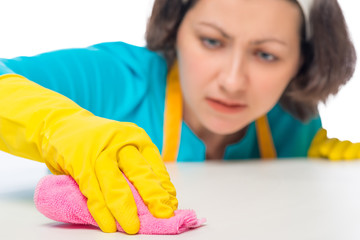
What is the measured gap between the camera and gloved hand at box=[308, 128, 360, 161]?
1436mm

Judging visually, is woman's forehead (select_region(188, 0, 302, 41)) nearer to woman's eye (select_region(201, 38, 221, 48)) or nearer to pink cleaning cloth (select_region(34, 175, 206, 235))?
woman's eye (select_region(201, 38, 221, 48))

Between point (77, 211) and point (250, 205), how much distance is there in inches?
10.6

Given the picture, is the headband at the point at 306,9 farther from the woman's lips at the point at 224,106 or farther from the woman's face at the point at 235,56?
the woman's lips at the point at 224,106

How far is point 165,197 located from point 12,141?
29 centimetres

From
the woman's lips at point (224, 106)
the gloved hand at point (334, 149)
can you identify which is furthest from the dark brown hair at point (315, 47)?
the woman's lips at point (224, 106)

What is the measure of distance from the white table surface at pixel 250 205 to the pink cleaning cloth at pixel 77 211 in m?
0.01

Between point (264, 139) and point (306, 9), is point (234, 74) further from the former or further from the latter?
point (264, 139)

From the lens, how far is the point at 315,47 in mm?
1390

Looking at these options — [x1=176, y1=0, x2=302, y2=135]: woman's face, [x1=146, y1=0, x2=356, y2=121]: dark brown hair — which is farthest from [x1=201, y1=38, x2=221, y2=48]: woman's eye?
[x1=146, y1=0, x2=356, y2=121]: dark brown hair

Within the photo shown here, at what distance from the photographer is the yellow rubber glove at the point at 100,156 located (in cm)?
64

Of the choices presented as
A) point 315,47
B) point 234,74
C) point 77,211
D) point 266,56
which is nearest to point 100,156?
point 77,211

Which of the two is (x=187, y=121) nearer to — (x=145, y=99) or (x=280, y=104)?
(x=145, y=99)

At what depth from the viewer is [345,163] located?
1.35m

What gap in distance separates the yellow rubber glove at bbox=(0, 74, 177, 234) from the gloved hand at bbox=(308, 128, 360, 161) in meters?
0.82
